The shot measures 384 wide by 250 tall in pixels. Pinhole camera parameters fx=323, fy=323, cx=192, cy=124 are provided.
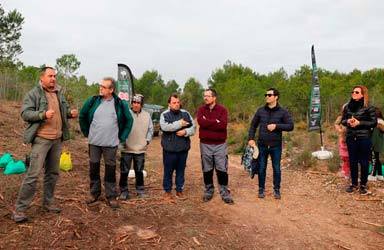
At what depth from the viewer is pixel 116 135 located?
4109mm

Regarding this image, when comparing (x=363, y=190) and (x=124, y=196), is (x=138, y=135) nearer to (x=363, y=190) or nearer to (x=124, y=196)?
(x=124, y=196)

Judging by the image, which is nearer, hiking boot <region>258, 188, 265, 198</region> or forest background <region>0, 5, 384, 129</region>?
hiking boot <region>258, 188, 265, 198</region>

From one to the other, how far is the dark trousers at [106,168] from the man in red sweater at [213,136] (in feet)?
4.33

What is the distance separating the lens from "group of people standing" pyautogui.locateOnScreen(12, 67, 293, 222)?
355cm

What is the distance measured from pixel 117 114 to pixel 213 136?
1389 millimetres

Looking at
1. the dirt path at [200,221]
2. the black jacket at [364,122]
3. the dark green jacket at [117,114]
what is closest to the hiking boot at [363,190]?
the dirt path at [200,221]

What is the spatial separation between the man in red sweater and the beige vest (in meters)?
0.81

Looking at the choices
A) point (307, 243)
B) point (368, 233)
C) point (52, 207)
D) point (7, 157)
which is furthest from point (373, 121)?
point (7, 157)

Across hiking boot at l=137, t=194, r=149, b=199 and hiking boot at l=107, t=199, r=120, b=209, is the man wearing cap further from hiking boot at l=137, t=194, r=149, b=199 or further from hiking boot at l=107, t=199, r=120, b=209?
hiking boot at l=107, t=199, r=120, b=209

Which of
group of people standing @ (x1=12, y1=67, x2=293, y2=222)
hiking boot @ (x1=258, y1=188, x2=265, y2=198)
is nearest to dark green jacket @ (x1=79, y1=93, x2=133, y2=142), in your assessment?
group of people standing @ (x1=12, y1=67, x2=293, y2=222)

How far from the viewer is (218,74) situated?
3853 cm

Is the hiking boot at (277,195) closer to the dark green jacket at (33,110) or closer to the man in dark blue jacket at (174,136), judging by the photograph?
the man in dark blue jacket at (174,136)

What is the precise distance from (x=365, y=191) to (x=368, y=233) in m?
1.54

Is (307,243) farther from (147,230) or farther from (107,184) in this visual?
(107,184)
